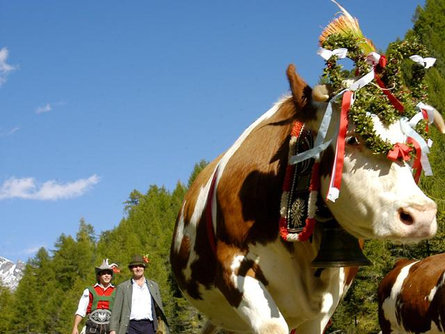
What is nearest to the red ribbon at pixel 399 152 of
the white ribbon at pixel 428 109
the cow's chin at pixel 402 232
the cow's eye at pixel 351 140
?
the cow's eye at pixel 351 140

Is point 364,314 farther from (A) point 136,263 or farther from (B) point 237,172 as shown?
(B) point 237,172

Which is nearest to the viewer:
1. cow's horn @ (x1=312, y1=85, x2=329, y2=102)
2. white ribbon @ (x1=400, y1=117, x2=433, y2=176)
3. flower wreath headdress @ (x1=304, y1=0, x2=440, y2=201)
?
flower wreath headdress @ (x1=304, y1=0, x2=440, y2=201)

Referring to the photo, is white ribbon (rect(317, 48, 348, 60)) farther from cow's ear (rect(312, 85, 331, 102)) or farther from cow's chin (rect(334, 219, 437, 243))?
cow's chin (rect(334, 219, 437, 243))

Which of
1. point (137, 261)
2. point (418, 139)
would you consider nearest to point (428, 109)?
point (418, 139)

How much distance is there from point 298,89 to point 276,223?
3.00 feet

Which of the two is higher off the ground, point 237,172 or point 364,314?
point 364,314

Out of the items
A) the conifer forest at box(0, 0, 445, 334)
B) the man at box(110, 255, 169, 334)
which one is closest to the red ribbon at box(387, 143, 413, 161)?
the man at box(110, 255, 169, 334)

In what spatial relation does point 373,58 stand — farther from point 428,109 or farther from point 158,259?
point 158,259

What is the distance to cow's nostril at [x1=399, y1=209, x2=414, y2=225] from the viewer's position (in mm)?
3742

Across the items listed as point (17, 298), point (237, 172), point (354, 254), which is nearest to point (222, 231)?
point (237, 172)

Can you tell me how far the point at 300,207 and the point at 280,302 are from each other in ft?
2.29

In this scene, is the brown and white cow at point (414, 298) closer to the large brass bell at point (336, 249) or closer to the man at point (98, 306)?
the man at point (98, 306)

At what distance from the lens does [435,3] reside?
60719 millimetres

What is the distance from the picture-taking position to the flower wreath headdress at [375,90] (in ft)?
13.3
